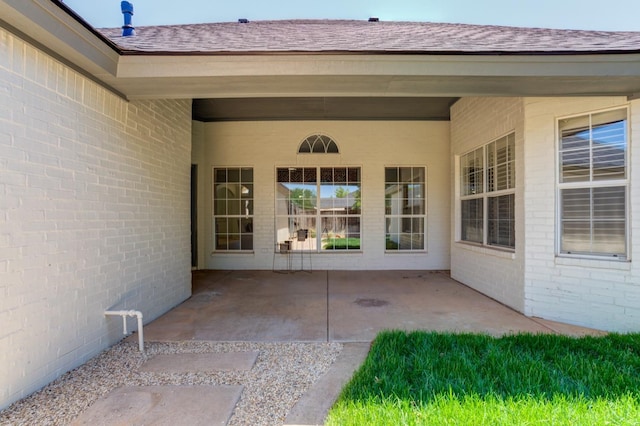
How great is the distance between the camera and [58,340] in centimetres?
292

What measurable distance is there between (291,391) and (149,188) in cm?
354

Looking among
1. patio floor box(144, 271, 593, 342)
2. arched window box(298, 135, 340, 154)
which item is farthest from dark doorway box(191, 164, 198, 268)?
arched window box(298, 135, 340, 154)

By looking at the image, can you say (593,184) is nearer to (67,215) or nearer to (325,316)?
(325,316)

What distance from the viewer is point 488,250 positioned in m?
5.78

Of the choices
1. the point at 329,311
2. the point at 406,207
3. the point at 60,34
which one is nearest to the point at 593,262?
the point at 329,311

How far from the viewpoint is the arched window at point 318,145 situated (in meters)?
8.55

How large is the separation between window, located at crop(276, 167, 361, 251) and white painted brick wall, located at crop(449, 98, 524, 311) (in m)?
2.60

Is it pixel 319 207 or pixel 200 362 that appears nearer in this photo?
pixel 200 362

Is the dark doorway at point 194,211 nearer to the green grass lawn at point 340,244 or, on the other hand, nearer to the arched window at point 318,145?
the arched window at point 318,145

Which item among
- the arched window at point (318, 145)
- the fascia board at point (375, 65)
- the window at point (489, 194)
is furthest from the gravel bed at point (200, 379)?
the arched window at point (318, 145)

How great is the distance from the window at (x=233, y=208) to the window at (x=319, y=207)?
865mm

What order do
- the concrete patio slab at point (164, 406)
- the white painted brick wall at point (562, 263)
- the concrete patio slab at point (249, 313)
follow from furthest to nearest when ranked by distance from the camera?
the concrete patio slab at point (249, 313), the white painted brick wall at point (562, 263), the concrete patio slab at point (164, 406)

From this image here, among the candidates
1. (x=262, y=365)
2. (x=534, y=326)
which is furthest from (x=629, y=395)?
(x=262, y=365)

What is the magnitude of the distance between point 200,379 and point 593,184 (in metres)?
5.52
